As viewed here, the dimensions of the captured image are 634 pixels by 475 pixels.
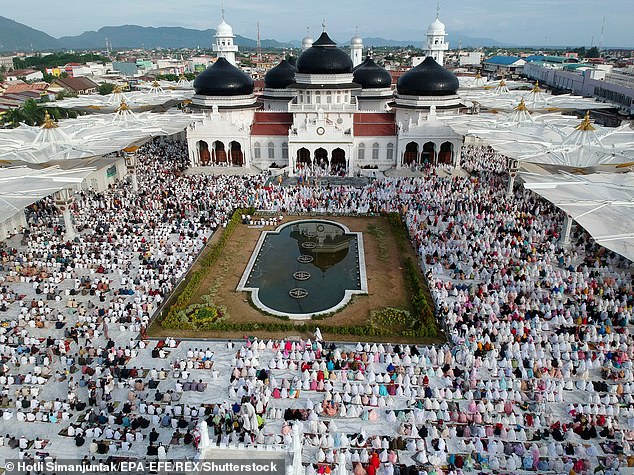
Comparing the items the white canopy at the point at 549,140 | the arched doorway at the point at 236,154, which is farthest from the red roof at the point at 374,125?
the arched doorway at the point at 236,154

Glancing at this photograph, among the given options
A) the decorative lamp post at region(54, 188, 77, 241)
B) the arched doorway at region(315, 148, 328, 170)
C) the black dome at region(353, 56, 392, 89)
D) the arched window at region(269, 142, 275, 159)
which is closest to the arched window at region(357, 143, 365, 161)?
the arched doorway at region(315, 148, 328, 170)

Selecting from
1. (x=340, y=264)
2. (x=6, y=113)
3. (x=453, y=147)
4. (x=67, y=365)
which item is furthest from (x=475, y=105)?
(x=6, y=113)

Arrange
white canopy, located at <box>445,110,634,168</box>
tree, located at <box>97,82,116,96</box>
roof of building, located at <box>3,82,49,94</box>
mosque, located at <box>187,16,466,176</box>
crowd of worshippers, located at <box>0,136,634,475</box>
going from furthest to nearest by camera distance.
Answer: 1. tree, located at <box>97,82,116,96</box>
2. roof of building, located at <box>3,82,49,94</box>
3. mosque, located at <box>187,16,466,176</box>
4. white canopy, located at <box>445,110,634,168</box>
5. crowd of worshippers, located at <box>0,136,634,475</box>

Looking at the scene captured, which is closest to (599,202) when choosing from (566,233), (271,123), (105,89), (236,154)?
(566,233)

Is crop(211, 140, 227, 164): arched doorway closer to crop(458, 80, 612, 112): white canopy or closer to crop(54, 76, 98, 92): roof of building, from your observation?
crop(458, 80, 612, 112): white canopy

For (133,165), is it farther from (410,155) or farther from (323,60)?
(410,155)

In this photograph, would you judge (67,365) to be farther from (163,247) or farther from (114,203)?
(114,203)
